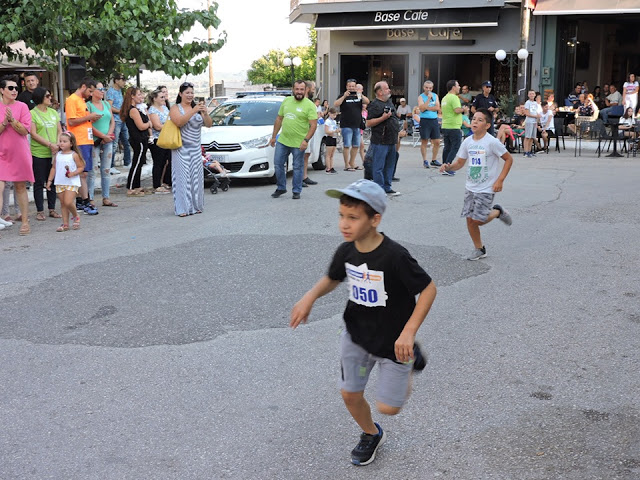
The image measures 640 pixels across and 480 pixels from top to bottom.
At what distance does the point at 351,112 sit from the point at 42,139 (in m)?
6.80

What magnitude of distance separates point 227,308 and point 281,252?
206 cm

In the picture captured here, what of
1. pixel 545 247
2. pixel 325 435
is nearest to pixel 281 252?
pixel 545 247

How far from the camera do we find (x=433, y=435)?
13.9 ft

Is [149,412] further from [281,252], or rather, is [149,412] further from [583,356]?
[281,252]

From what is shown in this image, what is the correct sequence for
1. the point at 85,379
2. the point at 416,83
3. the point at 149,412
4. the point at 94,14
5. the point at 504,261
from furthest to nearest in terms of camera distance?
1. the point at 416,83
2. the point at 94,14
3. the point at 504,261
4. the point at 85,379
5. the point at 149,412

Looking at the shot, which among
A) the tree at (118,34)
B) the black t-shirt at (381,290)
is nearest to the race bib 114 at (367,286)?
the black t-shirt at (381,290)

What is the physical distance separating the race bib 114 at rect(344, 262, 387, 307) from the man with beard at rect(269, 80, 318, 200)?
27.9ft

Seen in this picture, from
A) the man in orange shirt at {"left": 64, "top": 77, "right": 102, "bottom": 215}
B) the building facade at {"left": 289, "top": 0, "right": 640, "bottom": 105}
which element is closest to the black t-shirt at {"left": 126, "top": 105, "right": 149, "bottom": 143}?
the man in orange shirt at {"left": 64, "top": 77, "right": 102, "bottom": 215}

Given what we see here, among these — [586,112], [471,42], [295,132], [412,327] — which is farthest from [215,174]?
[471,42]

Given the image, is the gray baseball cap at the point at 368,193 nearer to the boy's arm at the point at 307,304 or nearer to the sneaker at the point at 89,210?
the boy's arm at the point at 307,304

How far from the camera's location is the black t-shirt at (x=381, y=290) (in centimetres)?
361

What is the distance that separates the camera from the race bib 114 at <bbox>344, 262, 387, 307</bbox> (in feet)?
12.0

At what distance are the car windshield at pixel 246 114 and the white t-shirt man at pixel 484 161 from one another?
7.22 meters

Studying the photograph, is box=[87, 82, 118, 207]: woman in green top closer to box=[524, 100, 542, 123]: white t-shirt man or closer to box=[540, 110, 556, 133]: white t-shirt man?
box=[524, 100, 542, 123]: white t-shirt man
